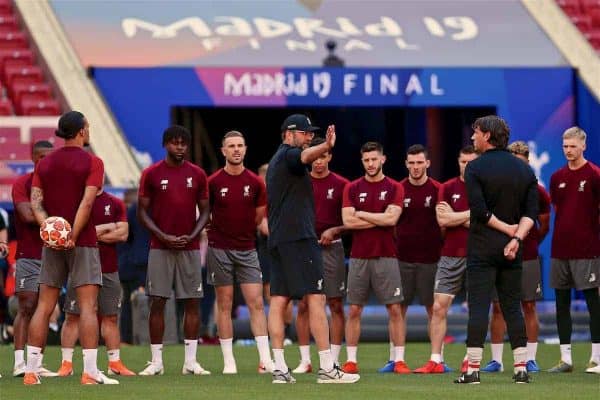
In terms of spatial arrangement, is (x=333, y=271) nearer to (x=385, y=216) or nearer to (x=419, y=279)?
(x=385, y=216)

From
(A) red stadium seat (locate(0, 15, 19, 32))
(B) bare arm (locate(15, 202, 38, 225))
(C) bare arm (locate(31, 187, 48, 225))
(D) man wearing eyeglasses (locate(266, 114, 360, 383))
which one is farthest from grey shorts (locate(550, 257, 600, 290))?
(A) red stadium seat (locate(0, 15, 19, 32))

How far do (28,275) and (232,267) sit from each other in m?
1.99

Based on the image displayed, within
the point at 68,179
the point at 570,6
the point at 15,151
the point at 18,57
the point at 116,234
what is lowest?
the point at 116,234

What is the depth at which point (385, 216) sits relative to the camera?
15.3 m

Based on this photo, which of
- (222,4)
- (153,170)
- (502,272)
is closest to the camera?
(502,272)

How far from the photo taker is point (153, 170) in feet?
48.6

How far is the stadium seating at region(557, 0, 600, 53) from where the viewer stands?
28984 millimetres

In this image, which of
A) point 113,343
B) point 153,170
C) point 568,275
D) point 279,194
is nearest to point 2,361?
point 113,343

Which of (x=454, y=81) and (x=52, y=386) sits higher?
(x=454, y=81)

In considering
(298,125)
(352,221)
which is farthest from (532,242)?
(298,125)

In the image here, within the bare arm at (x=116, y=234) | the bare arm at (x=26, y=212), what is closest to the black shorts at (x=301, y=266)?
the bare arm at (x=26, y=212)

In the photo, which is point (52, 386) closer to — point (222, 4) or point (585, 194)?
point (585, 194)

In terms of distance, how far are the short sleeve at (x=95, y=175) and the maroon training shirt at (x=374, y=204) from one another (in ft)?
10.4

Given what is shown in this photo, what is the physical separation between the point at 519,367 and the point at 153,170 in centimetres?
397
